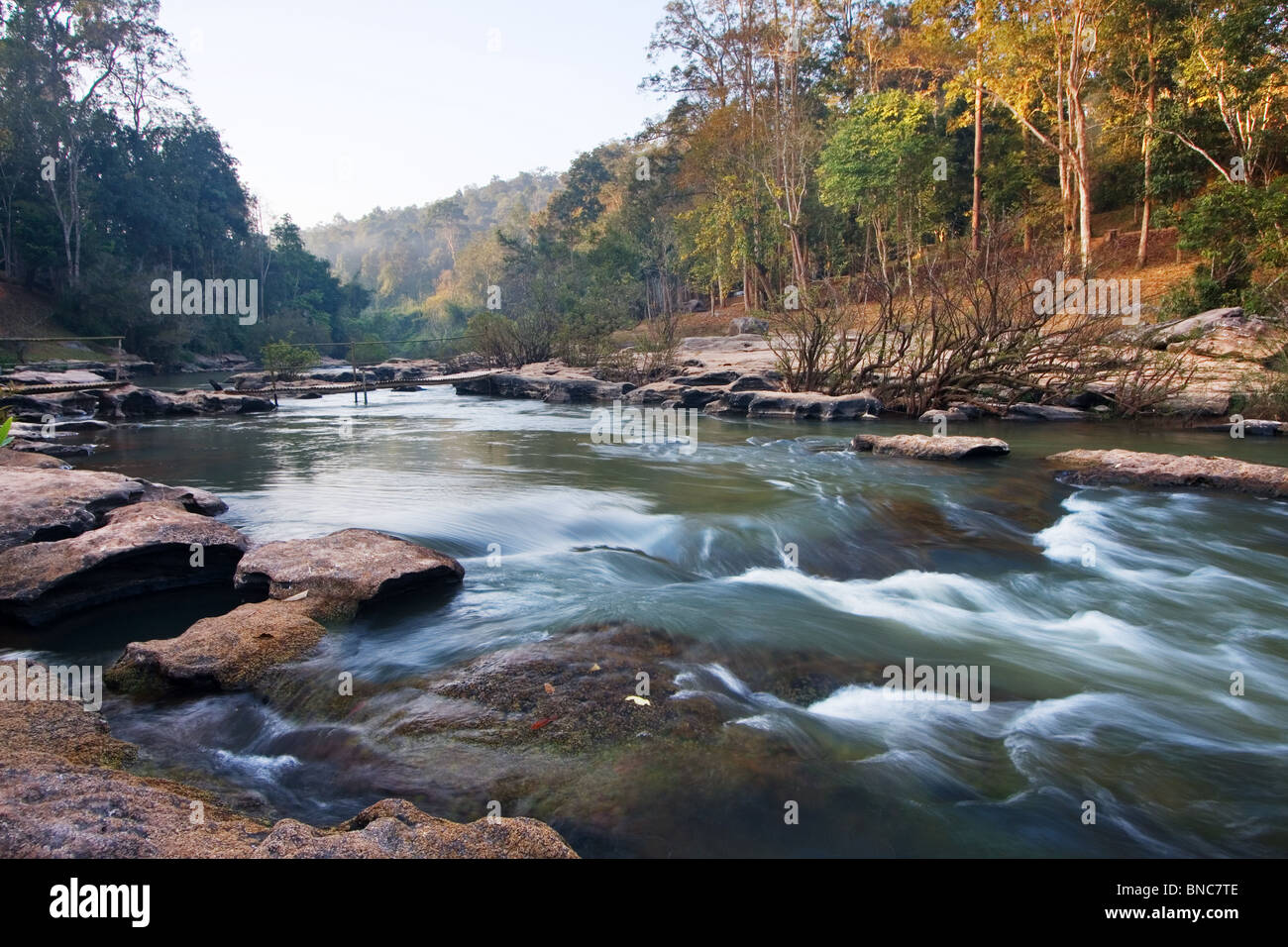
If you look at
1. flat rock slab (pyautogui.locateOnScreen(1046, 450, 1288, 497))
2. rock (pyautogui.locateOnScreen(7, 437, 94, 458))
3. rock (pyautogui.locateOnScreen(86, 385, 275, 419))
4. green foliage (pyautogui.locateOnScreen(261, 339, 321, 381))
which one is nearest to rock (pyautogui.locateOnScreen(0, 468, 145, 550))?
rock (pyautogui.locateOnScreen(7, 437, 94, 458))

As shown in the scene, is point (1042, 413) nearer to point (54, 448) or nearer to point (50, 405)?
point (54, 448)

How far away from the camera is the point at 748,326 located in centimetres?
3403

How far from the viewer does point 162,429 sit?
1655 centimetres

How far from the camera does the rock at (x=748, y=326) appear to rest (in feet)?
108

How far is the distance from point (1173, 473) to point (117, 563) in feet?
36.3

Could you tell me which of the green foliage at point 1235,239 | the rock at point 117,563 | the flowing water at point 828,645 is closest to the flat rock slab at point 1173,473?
the flowing water at point 828,645

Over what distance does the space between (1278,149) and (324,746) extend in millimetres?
32718

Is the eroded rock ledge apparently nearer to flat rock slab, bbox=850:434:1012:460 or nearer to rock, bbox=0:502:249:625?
rock, bbox=0:502:249:625

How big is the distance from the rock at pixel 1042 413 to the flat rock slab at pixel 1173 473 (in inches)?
197

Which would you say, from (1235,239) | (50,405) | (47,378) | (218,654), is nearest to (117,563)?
(218,654)

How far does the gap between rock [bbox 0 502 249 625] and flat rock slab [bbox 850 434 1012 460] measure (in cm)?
890

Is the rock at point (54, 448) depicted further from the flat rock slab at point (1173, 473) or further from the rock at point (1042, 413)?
the rock at point (1042, 413)

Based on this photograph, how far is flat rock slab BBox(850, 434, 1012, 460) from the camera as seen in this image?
36.8 ft
